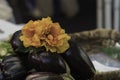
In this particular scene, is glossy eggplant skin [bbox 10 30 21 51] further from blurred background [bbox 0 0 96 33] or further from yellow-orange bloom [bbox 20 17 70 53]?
blurred background [bbox 0 0 96 33]

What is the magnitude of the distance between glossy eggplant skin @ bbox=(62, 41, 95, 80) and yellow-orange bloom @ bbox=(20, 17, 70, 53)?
0.08 ft

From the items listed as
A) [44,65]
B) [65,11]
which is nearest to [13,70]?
[44,65]

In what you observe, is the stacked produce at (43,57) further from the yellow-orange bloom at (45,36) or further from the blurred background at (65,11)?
the blurred background at (65,11)

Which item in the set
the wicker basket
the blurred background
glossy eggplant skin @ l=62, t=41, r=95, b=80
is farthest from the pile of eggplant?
the blurred background

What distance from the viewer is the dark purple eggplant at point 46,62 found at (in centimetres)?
61

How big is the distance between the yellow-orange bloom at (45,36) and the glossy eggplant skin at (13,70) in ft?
0.14

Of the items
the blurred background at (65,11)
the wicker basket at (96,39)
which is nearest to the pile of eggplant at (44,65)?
the wicker basket at (96,39)

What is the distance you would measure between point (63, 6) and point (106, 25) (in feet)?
1.65

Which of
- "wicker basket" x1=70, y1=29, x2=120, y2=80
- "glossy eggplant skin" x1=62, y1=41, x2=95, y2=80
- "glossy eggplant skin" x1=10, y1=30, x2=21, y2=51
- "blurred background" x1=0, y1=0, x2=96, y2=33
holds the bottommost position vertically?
"blurred background" x1=0, y1=0, x2=96, y2=33

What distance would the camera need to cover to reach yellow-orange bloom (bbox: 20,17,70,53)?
0.61 m

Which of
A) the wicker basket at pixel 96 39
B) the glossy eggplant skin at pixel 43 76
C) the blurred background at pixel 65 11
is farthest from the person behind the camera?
the blurred background at pixel 65 11

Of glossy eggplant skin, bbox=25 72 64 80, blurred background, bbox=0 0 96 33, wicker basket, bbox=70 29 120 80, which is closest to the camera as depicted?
glossy eggplant skin, bbox=25 72 64 80

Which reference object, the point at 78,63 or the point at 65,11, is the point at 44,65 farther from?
the point at 65,11

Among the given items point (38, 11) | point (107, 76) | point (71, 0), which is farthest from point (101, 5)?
point (107, 76)
